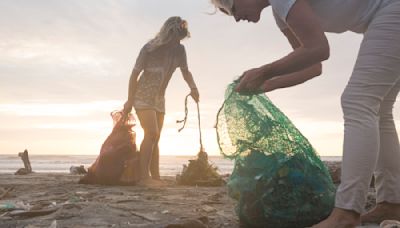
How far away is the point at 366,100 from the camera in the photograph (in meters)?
2.54

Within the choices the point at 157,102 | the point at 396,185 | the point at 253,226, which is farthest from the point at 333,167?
the point at 253,226

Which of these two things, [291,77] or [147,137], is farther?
[147,137]

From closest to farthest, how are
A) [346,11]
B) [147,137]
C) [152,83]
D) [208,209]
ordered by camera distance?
1. [346,11]
2. [208,209]
3. [147,137]
4. [152,83]

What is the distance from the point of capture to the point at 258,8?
275 cm

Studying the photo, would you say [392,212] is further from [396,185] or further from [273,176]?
[273,176]

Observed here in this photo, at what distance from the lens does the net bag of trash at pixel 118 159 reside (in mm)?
6786

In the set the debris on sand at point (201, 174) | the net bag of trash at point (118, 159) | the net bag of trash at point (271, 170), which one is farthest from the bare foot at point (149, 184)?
the net bag of trash at point (271, 170)

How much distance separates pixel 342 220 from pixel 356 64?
34.3 inches

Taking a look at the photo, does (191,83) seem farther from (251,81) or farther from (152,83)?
(251,81)

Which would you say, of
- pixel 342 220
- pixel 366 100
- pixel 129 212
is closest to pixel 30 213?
pixel 129 212

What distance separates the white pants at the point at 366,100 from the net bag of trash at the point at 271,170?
0.37 meters

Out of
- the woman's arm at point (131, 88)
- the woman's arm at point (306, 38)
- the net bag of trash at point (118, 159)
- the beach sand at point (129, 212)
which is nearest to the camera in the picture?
the woman's arm at point (306, 38)

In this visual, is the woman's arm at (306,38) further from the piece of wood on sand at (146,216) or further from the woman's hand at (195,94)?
the woman's hand at (195,94)

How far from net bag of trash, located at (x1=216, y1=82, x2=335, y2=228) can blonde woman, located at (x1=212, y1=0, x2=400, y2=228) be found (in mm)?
234
